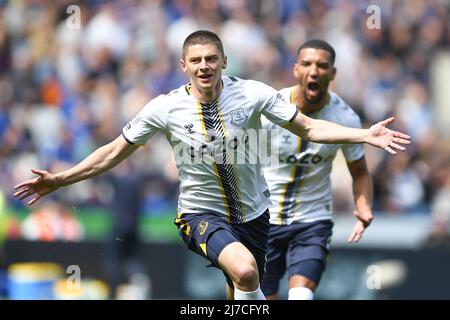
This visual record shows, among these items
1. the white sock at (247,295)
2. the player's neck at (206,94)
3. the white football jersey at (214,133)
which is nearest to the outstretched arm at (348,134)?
the white football jersey at (214,133)

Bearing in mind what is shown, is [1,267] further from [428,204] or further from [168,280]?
[428,204]

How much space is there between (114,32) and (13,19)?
2.12 m

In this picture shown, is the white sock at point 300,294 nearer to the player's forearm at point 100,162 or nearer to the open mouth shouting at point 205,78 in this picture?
the player's forearm at point 100,162

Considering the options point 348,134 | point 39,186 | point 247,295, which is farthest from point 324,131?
point 39,186

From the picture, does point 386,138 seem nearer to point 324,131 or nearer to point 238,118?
point 324,131

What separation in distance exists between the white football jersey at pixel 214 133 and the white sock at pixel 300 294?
1191 millimetres

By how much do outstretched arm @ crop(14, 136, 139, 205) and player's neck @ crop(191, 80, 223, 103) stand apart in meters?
0.61

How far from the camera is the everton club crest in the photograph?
313 inches

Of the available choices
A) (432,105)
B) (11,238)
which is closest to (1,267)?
(11,238)

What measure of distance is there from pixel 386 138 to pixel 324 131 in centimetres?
56

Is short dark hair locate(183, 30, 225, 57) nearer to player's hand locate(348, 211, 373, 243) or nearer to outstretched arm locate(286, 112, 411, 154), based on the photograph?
outstretched arm locate(286, 112, 411, 154)

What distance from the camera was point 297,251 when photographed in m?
9.32

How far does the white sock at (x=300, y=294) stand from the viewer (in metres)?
8.96

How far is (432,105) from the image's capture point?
17406 mm
